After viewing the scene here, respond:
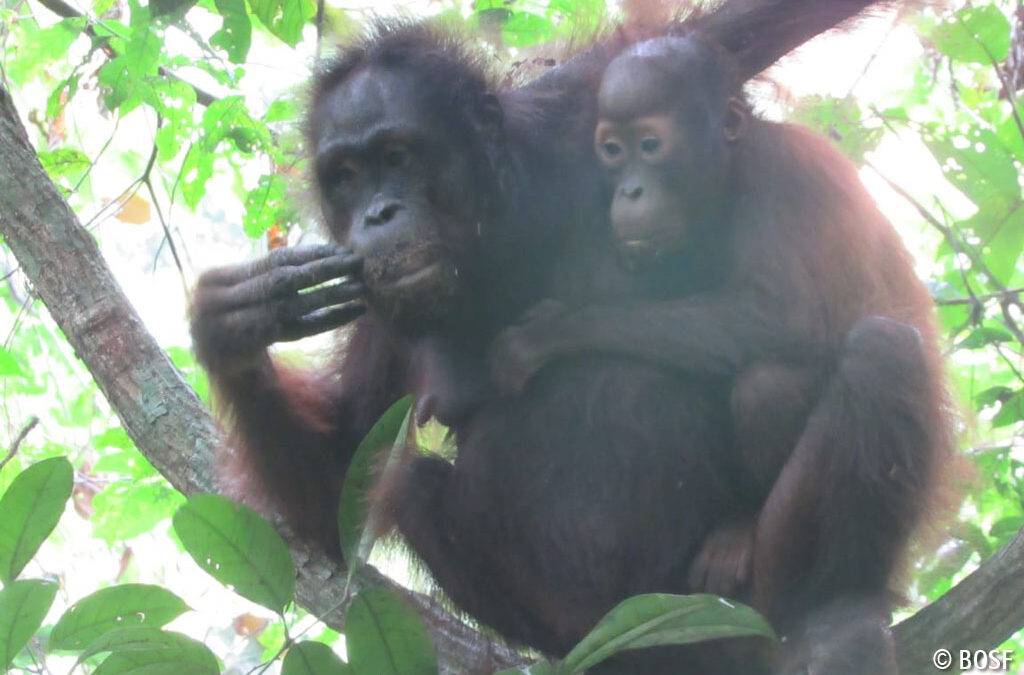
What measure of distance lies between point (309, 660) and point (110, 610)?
1.57 feet

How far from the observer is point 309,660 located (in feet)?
8.25

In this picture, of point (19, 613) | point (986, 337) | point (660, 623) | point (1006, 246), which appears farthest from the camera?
point (986, 337)

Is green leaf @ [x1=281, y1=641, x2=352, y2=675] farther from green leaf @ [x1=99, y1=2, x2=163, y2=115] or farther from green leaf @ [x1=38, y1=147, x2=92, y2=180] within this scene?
green leaf @ [x1=38, y1=147, x2=92, y2=180]

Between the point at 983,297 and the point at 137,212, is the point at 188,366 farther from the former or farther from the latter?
the point at 983,297

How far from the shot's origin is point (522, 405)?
3.48 m

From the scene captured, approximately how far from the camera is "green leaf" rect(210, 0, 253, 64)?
3.63 metres

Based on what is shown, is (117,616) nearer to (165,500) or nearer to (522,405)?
(522,405)

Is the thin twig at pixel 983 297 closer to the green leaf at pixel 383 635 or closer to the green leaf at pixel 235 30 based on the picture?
the green leaf at pixel 383 635

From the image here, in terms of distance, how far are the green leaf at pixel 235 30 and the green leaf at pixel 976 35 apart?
2.05 m

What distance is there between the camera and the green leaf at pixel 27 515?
2586 mm

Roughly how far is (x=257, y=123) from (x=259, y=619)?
2.77 meters

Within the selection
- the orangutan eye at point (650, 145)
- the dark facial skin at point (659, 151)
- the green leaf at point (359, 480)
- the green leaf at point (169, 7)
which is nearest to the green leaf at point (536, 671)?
the green leaf at point (359, 480)

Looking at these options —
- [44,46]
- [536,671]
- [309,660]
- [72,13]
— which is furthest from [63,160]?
[536,671]

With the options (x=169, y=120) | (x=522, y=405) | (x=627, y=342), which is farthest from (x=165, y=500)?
(x=627, y=342)
